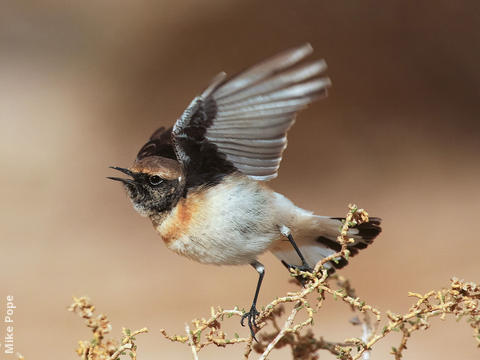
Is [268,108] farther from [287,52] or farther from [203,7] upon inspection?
[203,7]

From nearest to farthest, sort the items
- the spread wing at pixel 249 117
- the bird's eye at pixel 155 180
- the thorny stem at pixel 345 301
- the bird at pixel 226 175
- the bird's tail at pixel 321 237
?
the thorny stem at pixel 345 301, the spread wing at pixel 249 117, the bird at pixel 226 175, the bird's eye at pixel 155 180, the bird's tail at pixel 321 237

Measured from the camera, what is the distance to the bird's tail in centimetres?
228

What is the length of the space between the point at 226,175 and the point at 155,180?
0.84 ft

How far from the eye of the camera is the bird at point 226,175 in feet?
6.57

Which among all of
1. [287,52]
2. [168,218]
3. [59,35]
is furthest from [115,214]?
[287,52]

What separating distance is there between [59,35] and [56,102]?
0.77 m

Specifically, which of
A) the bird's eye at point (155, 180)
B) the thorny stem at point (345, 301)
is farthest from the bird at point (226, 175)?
the thorny stem at point (345, 301)

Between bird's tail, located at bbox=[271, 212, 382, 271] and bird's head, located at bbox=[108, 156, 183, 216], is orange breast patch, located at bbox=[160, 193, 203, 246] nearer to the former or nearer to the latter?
bird's head, located at bbox=[108, 156, 183, 216]

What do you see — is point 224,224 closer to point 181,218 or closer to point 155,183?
point 181,218

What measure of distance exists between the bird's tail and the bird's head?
480 mm

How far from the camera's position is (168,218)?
2.15m

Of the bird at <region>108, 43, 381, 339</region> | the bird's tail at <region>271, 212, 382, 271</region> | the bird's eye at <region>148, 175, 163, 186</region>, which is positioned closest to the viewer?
the bird at <region>108, 43, 381, 339</region>

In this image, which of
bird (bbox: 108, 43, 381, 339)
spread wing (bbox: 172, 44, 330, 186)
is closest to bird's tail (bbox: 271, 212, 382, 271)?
bird (bbox: 108, 43, 381, 339)

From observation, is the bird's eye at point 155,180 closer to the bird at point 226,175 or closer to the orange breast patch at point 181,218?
the bird at point 226,175
